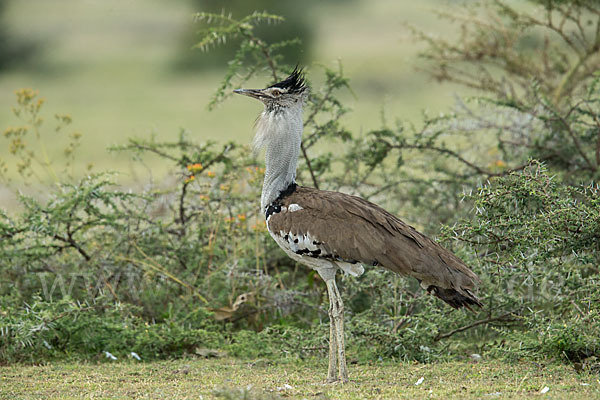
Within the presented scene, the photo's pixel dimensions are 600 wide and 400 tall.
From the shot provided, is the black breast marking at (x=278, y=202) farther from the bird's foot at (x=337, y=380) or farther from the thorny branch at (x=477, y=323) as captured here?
the thorny branch at (x=477, y=323)

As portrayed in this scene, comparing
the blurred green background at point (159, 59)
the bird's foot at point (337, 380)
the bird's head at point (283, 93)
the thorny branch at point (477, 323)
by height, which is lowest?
the bird's foot at point (337, 380)

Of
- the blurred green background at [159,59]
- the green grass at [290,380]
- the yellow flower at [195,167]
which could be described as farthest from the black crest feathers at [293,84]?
the blurred green background at [159,59]

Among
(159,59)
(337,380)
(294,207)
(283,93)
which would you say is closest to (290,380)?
(337,380)

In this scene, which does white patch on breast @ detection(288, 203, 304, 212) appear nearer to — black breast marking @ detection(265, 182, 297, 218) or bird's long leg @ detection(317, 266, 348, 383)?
black breast marking @ detection(265, 182, 297, 218)

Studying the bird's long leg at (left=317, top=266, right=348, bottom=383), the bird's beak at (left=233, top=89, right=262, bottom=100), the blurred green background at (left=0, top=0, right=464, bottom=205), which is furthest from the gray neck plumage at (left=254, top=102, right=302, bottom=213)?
the blurred green background at (left=0, top=0, right=464, bottom=205)

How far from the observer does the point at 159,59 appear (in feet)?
85.6

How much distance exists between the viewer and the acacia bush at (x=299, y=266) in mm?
4824

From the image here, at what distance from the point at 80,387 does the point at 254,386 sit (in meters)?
1.05

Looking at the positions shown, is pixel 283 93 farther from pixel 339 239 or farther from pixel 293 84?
pixel 339 239

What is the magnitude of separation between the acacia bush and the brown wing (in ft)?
0.97

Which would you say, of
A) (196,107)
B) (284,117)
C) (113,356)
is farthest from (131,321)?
(196,107)

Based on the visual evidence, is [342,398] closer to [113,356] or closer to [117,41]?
[113,356]

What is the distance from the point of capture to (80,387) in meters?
4.59

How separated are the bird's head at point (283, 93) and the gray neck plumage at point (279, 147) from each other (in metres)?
0.03
